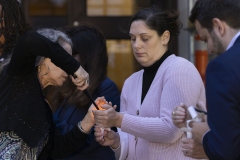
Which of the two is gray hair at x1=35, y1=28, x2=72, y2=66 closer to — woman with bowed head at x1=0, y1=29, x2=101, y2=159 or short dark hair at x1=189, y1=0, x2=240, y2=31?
woman with bowed head at x1=0, y1=29, x2=101, y2=159

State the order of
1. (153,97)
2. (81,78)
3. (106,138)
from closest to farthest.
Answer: (81,78), (153,97), (106,138)

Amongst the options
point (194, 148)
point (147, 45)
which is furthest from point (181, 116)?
point (147, 45)

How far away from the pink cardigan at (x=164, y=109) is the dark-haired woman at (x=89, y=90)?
406 millimetres

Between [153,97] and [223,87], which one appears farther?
[153,97]

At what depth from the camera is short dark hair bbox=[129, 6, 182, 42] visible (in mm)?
3252

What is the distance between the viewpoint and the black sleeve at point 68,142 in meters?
3.34

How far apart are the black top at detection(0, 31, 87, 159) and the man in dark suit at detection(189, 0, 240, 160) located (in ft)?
2.42

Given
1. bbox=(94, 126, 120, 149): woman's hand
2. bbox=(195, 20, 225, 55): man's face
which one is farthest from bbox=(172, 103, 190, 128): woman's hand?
bbox=(94, 126, 120, 149): woman's hand

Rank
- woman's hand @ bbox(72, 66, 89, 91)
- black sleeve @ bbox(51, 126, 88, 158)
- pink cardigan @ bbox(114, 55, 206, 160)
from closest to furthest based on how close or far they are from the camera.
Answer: woman's hand @ bbox(72, 66, 89, 91), pink cardigan @ bbox(114, 55, 206, 160), black sleeve @ bbox(51, 126, 88, 158)

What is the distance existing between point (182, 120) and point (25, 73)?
0.82 m

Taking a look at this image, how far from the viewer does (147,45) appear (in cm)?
323

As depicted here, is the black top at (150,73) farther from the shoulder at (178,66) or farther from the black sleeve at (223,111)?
the black sleeve at (223,111)

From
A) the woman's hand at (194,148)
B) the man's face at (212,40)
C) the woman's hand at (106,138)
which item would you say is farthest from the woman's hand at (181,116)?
the woman's hand at (106,138)

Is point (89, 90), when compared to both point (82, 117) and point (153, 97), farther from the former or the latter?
point (153, 97)
